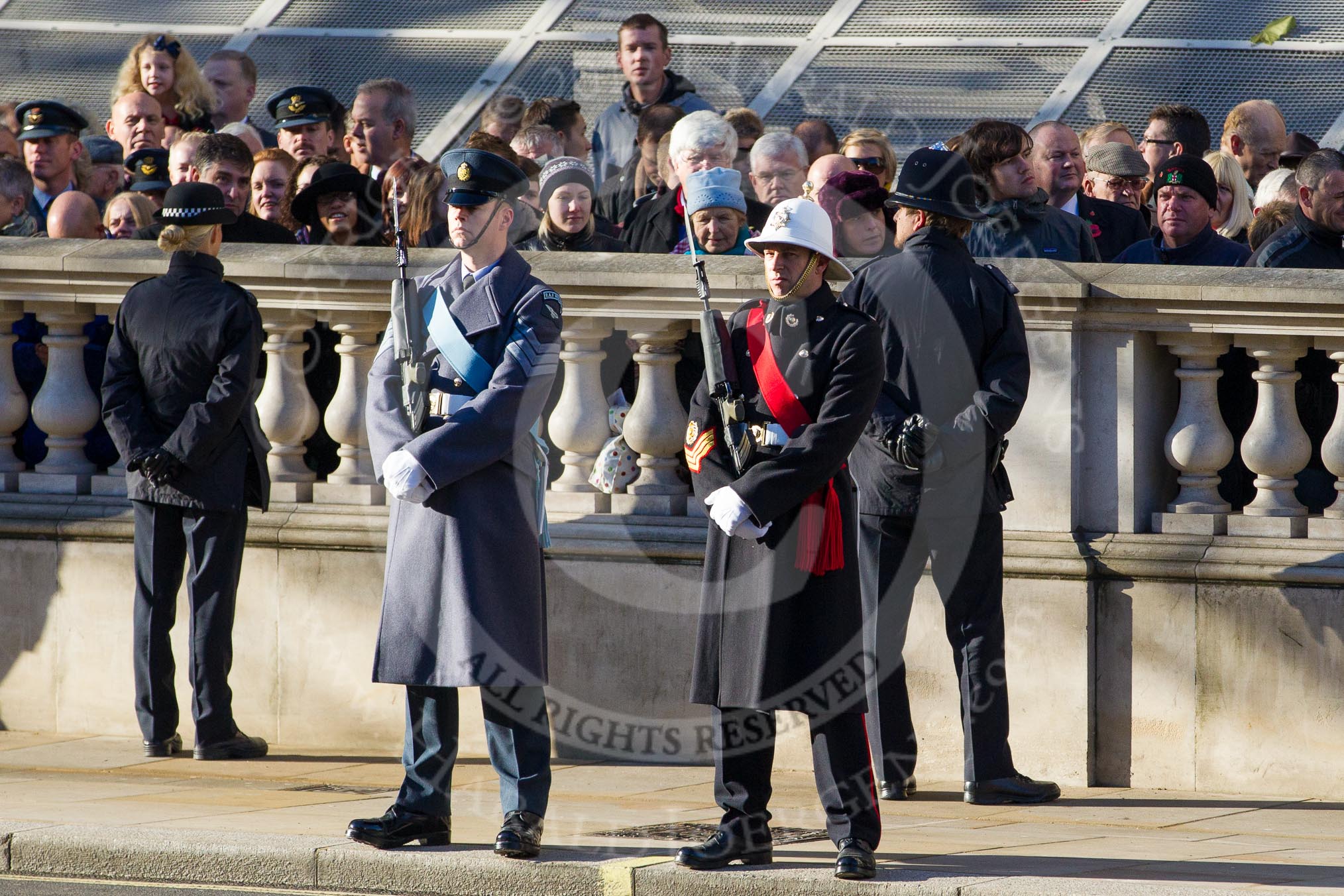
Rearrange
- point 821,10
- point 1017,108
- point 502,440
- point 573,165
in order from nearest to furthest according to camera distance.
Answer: point 502,440 < point 573,165 < point 1017,108 < point 821,10

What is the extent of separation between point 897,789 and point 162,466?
2.94m

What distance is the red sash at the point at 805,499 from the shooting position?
265 inches

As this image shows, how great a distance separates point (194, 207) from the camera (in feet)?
28.5

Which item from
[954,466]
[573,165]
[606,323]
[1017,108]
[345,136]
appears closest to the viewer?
[954,466]

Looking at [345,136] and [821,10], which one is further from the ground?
[821,10]

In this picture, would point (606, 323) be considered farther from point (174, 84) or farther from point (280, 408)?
point (174, 84)

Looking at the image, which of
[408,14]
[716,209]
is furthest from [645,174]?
[408,14]

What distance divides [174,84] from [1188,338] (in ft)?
20.1

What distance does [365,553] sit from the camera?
895 centimetres

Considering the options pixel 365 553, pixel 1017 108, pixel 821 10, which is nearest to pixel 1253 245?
pixel 365 553

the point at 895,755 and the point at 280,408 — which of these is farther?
the point at 280,408

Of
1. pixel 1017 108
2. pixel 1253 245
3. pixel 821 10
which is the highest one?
pixel 821 10

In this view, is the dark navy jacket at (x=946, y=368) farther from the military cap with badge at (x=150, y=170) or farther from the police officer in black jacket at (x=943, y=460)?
the military cap with badge at (x=150, y=170)

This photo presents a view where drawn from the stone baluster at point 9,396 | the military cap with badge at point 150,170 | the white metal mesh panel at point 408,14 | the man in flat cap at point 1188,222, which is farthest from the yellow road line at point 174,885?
the white metal mesh panel at point 408,14
